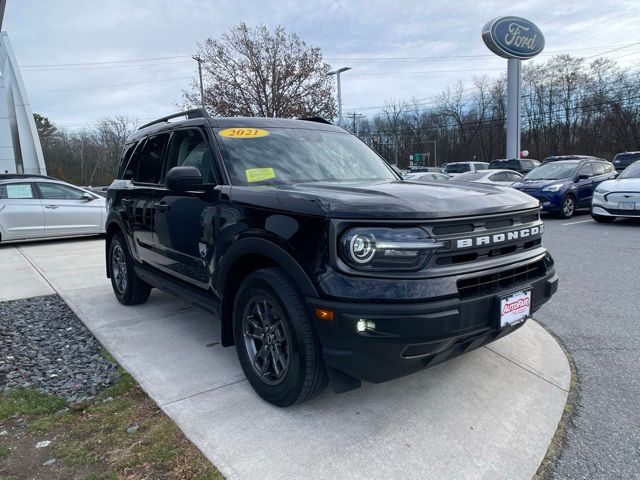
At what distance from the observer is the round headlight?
2.42 m

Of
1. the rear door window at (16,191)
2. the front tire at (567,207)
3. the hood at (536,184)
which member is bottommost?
the front tire at (567,207)

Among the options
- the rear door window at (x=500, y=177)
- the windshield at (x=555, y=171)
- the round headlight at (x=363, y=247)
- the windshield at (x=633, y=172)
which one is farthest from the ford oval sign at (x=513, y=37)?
the round headlight at (x=363, y=247)

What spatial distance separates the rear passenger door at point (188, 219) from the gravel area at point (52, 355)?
0.95 metres

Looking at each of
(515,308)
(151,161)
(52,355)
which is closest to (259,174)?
(151,161)

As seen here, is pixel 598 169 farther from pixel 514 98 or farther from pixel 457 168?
pixel 457 168

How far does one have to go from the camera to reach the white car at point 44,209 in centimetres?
1048

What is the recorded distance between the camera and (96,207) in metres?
11.4

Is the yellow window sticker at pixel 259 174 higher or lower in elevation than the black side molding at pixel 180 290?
higher

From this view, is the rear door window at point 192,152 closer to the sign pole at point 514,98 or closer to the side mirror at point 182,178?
the side mirror at point 182,178

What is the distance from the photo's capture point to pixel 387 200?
257 cm

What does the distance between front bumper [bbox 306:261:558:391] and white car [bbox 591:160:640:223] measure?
981 cm

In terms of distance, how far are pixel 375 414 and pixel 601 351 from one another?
7.12 ft

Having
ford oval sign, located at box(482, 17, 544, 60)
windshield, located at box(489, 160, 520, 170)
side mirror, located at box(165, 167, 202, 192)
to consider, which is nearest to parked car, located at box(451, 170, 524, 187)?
windshield, located at box(489, 160, 520, 170)

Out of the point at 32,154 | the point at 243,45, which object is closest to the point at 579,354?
the point at 243,45
